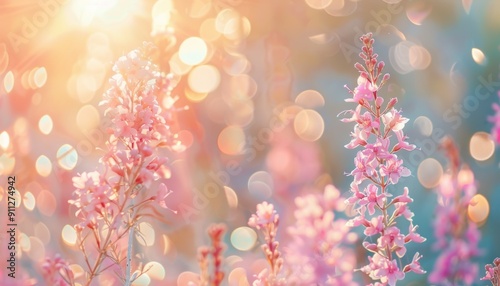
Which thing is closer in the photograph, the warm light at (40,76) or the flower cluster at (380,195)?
the flower cluster at (380,195)

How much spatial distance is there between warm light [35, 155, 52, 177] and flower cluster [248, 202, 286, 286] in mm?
1181

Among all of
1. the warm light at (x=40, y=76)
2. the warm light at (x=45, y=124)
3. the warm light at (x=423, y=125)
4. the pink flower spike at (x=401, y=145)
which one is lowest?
the pink flower spike at (x=401, y=145)

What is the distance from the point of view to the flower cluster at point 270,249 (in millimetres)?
890

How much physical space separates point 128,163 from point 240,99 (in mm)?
1070

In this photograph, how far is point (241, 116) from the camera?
1959mm

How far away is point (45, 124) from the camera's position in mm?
1936

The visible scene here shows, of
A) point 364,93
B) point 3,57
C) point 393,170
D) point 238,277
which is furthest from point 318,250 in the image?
point 3,57

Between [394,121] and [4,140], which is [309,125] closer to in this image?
[394,121]

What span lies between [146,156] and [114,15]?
119 centimetres

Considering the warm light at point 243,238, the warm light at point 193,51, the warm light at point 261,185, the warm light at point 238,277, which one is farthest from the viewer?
the warm light at point 193,51

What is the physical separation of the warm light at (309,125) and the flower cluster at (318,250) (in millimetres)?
860

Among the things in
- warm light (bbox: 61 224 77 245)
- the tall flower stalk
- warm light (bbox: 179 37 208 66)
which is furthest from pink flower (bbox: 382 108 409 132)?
warm light (bbox: 61 224 77 245)

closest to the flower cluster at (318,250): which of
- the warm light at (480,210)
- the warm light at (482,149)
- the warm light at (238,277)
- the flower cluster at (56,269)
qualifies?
the flower cluster at (56,269)

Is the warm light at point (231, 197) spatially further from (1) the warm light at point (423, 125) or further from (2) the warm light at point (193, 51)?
(1) the warm light at point (423, 125)
